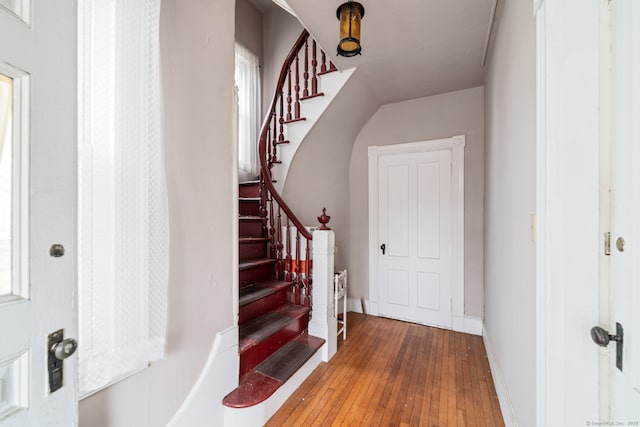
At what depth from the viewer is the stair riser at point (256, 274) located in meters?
2.15

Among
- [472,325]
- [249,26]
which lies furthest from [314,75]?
[472,325]

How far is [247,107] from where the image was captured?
347 centimetres

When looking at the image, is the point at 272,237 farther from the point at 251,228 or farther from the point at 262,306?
the point at 262,306

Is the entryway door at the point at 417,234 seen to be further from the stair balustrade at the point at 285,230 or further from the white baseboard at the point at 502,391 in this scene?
the stair balustrade at the point at 285,230

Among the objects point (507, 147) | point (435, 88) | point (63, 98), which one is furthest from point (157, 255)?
point (435, 88)

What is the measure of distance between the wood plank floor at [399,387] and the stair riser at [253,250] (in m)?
1.12

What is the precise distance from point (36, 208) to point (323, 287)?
188 centimetres

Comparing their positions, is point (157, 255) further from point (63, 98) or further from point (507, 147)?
point (507, 147)

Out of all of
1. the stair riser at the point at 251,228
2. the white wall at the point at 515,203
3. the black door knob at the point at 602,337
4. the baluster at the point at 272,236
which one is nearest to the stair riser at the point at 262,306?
the baluster at the point at 272,236

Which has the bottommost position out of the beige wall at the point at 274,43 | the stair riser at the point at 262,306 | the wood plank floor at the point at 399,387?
the wood plank floor at the point at 399,387

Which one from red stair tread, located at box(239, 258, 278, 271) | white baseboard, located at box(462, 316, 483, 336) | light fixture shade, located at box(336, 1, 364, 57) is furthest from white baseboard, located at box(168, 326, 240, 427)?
white baseboard, located at box(462, 316, 483, 336)

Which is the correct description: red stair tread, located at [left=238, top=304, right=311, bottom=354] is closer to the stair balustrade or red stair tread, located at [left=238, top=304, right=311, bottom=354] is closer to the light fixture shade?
the stair balustrade

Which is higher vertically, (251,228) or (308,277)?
(251,228)

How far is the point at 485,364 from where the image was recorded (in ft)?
7.17
